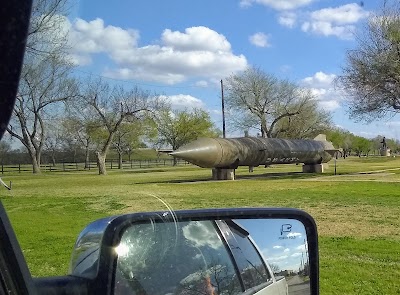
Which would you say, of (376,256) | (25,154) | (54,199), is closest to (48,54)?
(25,154)

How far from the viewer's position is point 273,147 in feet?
102

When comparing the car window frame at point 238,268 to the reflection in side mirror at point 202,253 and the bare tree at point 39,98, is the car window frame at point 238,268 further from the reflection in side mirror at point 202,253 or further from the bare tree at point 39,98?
the bare tree at point 39,98

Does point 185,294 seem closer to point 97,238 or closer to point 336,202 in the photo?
point 97,238

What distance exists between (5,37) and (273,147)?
30.6 m

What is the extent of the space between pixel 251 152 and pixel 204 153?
5.22 meters

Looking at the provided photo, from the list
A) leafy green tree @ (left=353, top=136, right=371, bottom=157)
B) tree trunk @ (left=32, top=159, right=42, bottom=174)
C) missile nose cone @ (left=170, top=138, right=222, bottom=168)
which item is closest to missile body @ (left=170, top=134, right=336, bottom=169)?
missile nose cone @ (left=170, top=138, right=222, bottom=168)

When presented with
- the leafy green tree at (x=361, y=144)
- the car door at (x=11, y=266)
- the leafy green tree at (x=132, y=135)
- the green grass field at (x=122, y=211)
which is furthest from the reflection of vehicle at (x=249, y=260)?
the leafy green tree at (x=361, y=144)

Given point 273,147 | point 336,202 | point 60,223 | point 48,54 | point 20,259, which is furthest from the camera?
point 273,147

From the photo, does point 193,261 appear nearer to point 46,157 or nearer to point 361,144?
point 46,157

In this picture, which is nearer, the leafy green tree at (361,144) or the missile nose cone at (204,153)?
the missile nose cone at (204,153)

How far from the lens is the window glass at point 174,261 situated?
53.1 inches

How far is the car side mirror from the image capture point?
4.39ft

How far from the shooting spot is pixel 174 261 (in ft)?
4.78

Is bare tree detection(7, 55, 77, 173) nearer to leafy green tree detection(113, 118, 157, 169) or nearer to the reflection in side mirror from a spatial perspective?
the reflection in side mirror
